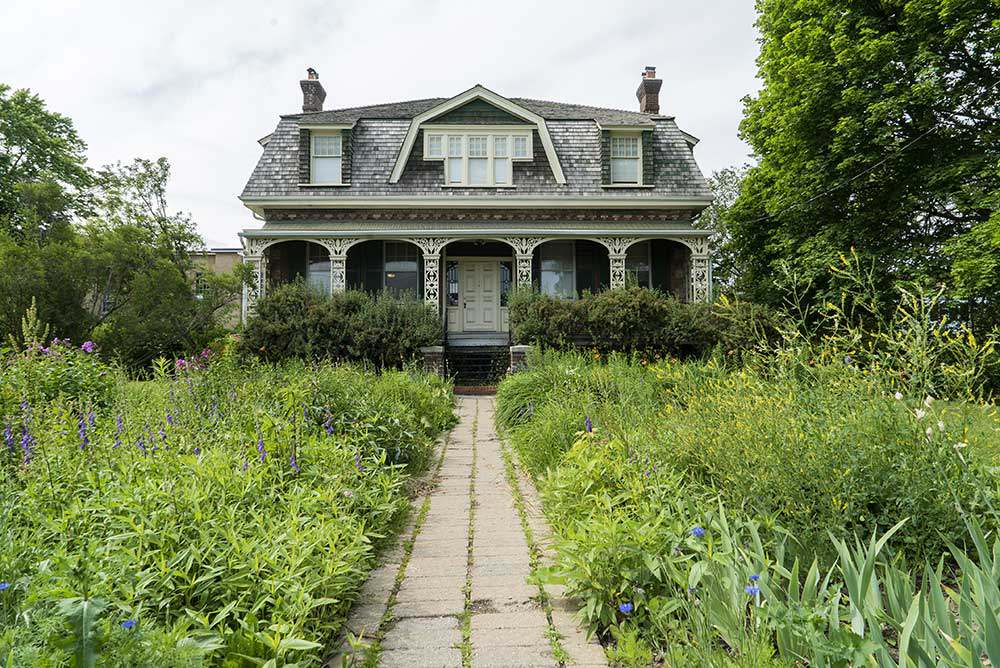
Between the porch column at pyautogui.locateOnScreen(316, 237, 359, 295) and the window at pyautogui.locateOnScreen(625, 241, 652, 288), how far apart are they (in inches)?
302

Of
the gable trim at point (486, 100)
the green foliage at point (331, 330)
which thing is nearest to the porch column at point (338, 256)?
the gable trim at point (486, 100)

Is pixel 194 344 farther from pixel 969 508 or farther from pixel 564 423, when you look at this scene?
pixel 969 508

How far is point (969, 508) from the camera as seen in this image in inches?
109

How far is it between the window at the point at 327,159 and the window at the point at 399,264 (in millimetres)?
2311

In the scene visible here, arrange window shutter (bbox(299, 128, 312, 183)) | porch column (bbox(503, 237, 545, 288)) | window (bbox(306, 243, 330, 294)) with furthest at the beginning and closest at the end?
1. window (bbox(306, 243, 330, 294))
2. window shutter (bbox(299, 128, 312, 183))
3. porch column (bbox(503, 237, 545, 288))

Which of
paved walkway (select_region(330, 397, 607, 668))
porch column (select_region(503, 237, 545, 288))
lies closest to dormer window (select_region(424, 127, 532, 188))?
porch column (select_region(503, 237, 545, 288))

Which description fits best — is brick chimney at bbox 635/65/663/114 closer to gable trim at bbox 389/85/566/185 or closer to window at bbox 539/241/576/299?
gable trim at bbox 389/85/566/185

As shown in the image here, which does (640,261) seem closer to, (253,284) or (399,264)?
(399,264)

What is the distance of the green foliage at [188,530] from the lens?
6.32 feet

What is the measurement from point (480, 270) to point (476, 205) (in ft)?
6.98

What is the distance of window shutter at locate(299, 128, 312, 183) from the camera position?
16125 millimetres

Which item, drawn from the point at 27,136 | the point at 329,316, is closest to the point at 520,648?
the point at 329,316

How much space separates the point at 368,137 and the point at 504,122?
12.5 ft

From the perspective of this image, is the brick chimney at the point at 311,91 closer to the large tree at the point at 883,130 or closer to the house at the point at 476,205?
the house at the point at 476,205
